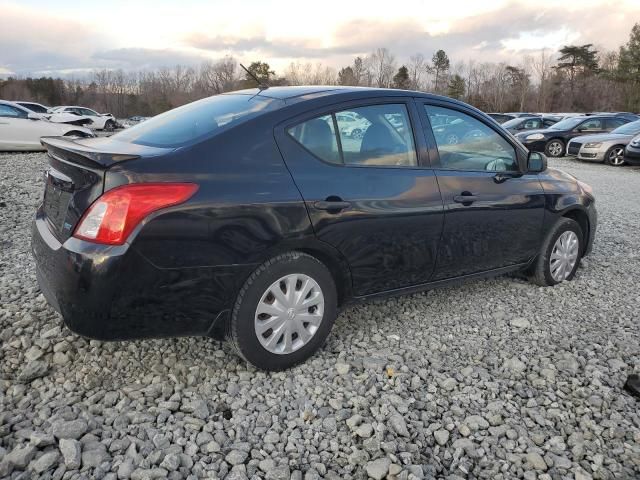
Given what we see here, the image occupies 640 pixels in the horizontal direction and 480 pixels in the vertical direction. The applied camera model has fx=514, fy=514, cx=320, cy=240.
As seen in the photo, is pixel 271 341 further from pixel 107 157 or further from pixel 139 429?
pixel 107 157

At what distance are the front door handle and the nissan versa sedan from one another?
2 centimetres

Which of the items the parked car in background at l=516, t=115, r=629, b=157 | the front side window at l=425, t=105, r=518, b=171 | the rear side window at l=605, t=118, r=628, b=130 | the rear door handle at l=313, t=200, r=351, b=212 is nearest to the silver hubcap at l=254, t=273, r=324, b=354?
the rear door handle at l=313, t=200, r=351, b=212

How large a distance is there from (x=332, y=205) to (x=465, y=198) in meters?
1.17

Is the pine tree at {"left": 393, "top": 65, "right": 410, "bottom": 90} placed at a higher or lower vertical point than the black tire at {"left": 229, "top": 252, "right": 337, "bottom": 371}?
higher

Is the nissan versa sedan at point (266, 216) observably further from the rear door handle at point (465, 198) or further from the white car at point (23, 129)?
the white car at point (23, 129)

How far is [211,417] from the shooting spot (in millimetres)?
2615

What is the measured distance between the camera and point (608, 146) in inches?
626

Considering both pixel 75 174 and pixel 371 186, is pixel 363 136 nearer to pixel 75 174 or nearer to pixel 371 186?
pixel 371 186

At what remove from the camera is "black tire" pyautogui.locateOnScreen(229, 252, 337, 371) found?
2777mm

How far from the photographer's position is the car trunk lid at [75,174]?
2.52 metres

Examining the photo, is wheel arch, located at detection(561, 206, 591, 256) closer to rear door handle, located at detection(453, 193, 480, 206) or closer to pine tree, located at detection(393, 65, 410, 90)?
rear door handle, located at detection(453, 193, 480, 206)

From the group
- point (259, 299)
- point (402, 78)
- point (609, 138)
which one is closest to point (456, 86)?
point (402, 78)

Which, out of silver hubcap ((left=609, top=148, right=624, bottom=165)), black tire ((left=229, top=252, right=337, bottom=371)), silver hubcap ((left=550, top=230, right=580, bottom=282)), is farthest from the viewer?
silver hubcap ((left=609, top=148, right=624, bottom=165))

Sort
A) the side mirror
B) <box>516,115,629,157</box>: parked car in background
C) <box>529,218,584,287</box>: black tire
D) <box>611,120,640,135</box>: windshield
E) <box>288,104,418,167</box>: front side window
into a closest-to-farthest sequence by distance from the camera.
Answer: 1. <box>288,104,418,167</box>: front side window
2. the side mirror
3. <box>529,218,584,287</box>: black tire
4. <box>611,120,640,135</box>: windshield
5. <box>516,115,629,157</box>: parked car in background
